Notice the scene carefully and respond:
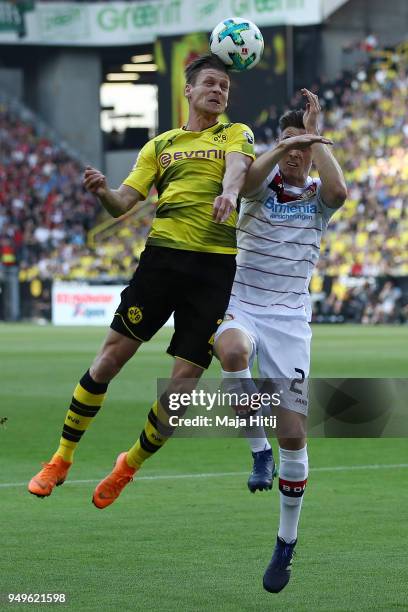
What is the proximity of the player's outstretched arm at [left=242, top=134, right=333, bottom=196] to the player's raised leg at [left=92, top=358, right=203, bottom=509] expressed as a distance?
995 millimetres

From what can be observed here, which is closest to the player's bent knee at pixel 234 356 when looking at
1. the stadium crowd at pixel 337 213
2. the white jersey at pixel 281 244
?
the white jersey at pixel 281 244

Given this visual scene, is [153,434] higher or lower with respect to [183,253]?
lower

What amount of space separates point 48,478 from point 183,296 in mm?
1200

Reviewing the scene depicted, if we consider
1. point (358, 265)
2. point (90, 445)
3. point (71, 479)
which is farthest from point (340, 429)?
point (358, 265)

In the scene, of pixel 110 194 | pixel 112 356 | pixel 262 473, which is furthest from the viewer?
pixel 262 473

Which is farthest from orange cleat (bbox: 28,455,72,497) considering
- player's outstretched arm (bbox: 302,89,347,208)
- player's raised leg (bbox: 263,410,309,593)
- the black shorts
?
player's outstretched arm (bbox: 302,89,347,208)

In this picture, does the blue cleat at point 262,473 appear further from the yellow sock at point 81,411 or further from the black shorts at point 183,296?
the yellow sock at point 81,411

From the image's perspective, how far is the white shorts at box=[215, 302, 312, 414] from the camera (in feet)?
22.0

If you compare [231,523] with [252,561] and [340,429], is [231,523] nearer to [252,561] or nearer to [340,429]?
[252,561]

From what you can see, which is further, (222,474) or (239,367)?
(222,474)

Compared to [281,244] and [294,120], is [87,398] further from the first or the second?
[294,120]

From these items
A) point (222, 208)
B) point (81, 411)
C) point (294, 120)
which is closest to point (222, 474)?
point (81, 411)

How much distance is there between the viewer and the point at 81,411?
712cm

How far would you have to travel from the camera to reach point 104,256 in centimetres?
4388
